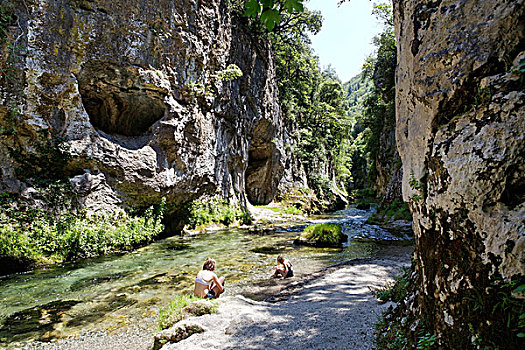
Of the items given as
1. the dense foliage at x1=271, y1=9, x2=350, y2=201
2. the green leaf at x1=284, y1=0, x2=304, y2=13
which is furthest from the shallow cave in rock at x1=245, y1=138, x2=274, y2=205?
the green leaf at x1=284, y1=0, x2=304, y2=13

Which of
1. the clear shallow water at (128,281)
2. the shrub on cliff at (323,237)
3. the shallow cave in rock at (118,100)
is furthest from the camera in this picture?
the shrub on cliff at (323,237)

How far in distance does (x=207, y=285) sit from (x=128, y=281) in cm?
259

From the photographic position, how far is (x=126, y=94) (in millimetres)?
11688

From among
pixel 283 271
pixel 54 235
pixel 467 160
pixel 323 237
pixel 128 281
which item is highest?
pixel 467 160

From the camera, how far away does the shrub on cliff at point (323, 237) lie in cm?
1148

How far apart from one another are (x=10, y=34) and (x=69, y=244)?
6.96 meters

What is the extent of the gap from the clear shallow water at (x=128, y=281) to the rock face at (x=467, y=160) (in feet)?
16.3

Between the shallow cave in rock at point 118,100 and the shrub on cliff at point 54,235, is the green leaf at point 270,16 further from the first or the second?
the shallow cave in rock at point 118,100

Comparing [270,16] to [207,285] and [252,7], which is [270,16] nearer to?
[252,7]

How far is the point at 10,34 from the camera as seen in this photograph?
8750 millimetres

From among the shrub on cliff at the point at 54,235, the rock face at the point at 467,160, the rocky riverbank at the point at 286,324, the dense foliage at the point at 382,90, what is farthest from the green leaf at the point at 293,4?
the dense foliage at the point at 382,90

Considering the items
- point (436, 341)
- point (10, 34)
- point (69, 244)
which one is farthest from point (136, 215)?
point (436, 341)

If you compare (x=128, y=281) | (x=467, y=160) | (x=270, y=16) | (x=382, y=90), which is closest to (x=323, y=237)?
(x=128, y=281)

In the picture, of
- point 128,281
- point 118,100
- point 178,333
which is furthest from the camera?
point 118,100
